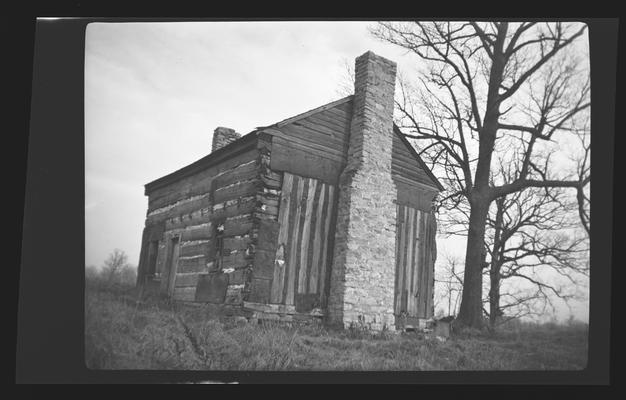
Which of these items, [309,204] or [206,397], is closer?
[206,397]

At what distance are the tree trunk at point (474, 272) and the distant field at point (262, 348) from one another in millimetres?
2556

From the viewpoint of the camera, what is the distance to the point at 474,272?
13.5 meters

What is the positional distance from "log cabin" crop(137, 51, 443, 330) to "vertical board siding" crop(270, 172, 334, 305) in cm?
2

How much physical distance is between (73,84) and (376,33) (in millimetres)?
8103

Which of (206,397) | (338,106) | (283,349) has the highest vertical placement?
(338,106)

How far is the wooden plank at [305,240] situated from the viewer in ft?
35.1

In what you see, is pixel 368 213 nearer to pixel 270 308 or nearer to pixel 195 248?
pixel 270 308

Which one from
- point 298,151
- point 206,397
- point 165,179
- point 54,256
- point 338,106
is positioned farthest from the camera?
point 165,179

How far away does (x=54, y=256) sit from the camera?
7.64m

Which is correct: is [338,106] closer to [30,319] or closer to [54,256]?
[54,256]

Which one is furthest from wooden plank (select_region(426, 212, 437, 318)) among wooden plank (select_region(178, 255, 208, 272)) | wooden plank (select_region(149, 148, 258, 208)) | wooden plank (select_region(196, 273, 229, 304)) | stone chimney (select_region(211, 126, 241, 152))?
stone chimney (select_region(211, 126, 241, 152))

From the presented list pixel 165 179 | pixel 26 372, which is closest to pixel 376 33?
pixel 165 179

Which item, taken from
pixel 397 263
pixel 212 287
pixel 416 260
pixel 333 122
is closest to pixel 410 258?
pixel 416 260

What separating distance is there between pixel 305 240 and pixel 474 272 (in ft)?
18.1
